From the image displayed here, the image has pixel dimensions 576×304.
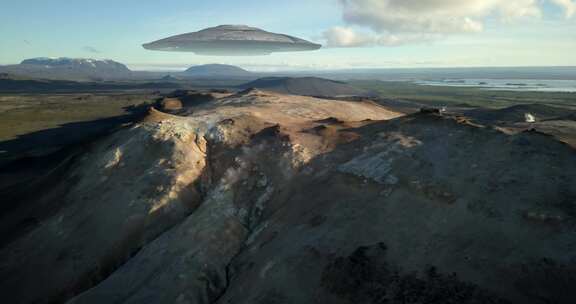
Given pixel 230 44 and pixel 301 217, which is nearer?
pixel 301 217

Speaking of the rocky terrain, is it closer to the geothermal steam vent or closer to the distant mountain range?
the geothermal steam vent

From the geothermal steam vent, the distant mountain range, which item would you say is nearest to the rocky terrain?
the geothermal steam vent

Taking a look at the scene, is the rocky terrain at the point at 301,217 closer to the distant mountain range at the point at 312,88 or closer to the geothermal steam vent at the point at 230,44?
the geothermal steam vent at the point at 230,44

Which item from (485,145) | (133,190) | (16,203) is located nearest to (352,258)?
(485,145)

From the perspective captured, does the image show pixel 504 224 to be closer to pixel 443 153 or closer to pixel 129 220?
pixel 443 153

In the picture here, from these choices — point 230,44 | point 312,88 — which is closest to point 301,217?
point 230,44

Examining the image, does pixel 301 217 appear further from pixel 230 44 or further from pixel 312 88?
pixel 312 88
